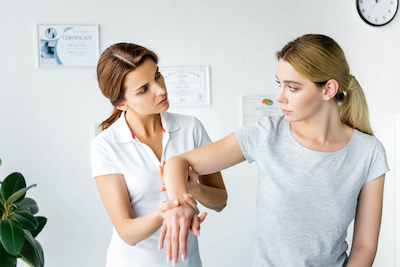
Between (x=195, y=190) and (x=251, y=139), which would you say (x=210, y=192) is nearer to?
(x=195, y=190)

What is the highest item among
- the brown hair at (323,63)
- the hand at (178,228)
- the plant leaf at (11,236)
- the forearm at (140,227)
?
the brown hair at (323,63)

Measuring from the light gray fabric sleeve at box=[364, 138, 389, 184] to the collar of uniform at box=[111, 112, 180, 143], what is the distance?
0.68 m

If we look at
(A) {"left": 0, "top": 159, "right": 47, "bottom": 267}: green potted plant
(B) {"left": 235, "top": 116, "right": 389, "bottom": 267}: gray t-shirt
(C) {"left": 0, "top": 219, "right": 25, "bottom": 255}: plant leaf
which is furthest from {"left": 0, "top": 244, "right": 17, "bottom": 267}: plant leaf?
(B) {"left": 235, "top": 116, "right": 389, "bottom": 267}: gray t-shirt

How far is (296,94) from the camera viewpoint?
1.03m

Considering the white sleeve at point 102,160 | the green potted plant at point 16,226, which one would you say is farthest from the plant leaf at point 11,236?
the white sleeve at point 102,160

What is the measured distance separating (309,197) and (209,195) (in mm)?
372

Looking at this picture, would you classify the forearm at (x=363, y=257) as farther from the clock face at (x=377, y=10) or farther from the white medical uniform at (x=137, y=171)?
the clock face at (x=377, y=10)

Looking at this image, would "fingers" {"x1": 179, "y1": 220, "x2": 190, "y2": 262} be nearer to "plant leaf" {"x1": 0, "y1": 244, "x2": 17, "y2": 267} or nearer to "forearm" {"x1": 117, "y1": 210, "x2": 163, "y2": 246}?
"forearm" {"x1": 117, "y1": 210, "x2": 163, "y2": 246}

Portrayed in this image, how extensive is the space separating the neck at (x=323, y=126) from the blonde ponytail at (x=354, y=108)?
0.02m

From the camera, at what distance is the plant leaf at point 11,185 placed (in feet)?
5.75

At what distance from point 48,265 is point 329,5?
9.16 feet

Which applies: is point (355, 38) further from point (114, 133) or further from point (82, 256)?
point (82, 256)

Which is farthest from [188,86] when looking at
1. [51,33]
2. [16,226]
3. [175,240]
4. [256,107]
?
[175,240]

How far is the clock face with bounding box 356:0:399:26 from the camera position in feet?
8.75
